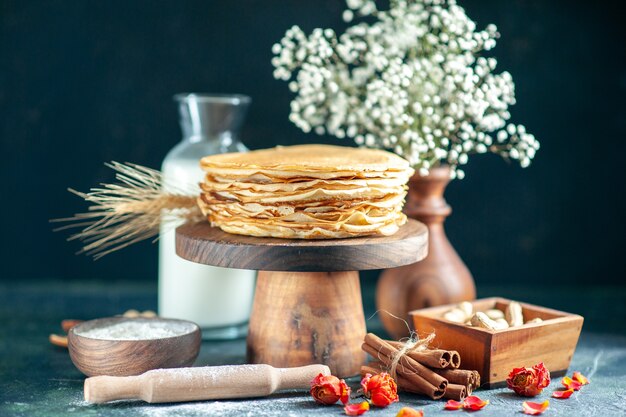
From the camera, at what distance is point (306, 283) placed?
1.48 meters

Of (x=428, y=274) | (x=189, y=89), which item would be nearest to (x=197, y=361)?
(x=428, y=274)

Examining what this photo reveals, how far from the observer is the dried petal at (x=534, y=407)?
1.29m

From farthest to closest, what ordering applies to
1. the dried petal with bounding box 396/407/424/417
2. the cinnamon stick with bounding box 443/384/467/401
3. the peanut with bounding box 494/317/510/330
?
1. the peanut with bounding box 494/317/510/330
2. the cinnamon stick with bounding box 443/384/467/401
3. the dried petal with bounding box 396/407/424/417

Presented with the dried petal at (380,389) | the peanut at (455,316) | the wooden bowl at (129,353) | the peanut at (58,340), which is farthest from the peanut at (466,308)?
the peanut at (58,340)

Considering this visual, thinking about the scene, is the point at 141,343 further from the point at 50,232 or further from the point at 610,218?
the point at 610,218

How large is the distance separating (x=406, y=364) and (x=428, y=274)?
35 centimetres

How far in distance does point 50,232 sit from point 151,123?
0.36 meters

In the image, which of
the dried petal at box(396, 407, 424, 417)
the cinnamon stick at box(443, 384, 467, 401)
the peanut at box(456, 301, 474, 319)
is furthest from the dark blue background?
the dried petal at box(396, 407, 424, 417)

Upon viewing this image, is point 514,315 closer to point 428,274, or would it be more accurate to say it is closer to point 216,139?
point 428,274

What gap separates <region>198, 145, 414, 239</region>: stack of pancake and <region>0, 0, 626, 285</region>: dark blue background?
67 cm

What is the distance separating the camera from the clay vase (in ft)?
5.60

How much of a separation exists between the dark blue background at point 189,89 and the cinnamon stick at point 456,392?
837mm

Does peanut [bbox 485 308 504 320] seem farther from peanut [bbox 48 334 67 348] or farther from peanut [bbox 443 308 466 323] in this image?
peanut [bbox 48 334 67 348]

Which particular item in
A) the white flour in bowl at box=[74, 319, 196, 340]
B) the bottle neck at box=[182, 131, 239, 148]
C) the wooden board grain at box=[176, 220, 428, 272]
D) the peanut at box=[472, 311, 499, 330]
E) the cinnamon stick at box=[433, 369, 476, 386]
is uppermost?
the bottle neck at box=[182, 131, 239, 148]
